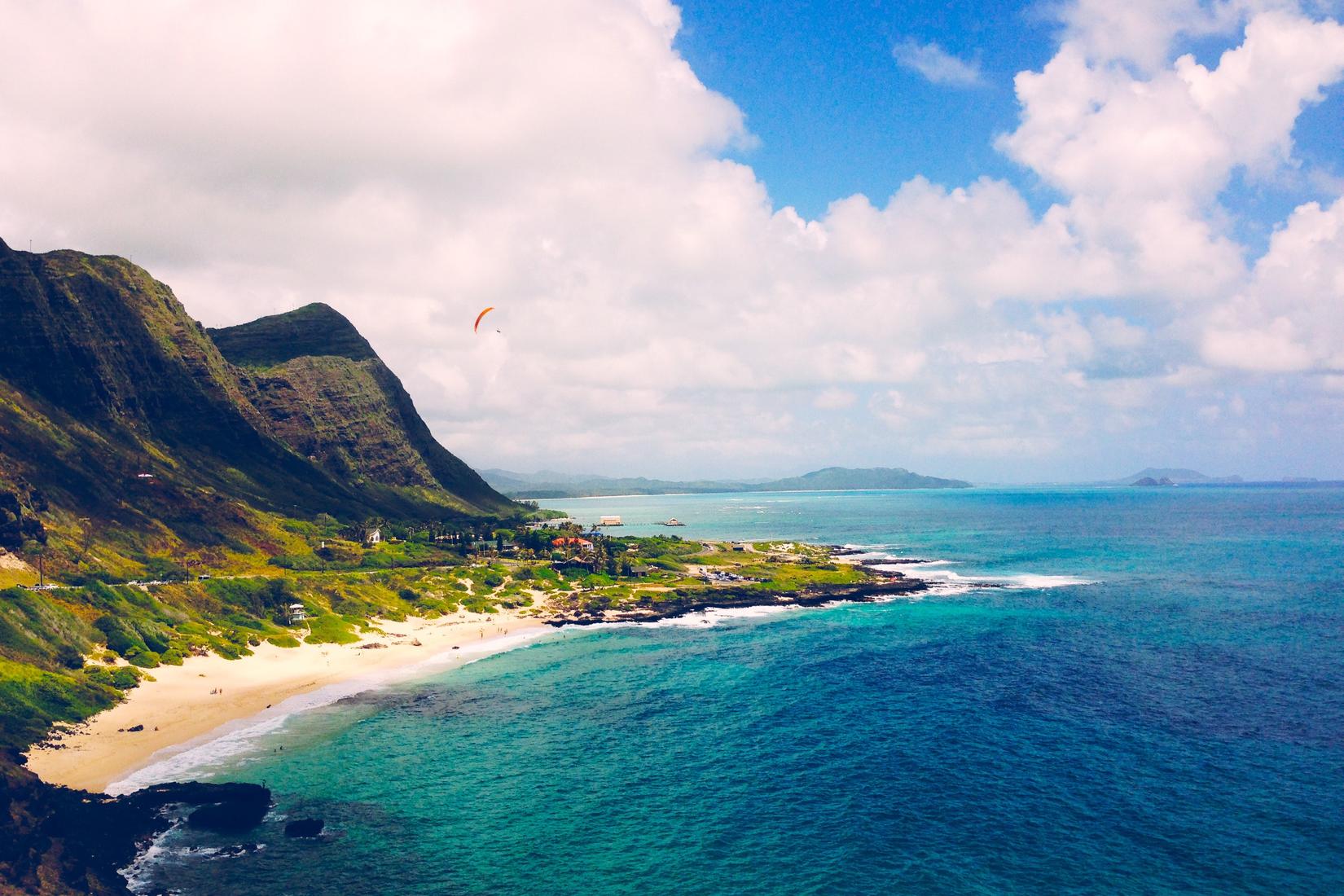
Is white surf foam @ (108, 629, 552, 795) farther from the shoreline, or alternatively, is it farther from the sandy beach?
the sandy beach

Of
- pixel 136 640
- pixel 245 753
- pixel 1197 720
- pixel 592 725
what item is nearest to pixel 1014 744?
pixel 1197 720

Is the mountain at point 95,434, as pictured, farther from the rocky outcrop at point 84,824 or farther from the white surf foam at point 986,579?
the white surf foam at point 986,579

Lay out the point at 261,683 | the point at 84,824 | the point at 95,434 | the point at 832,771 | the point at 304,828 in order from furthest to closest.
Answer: the point at 95,434 < the point at 261,683 < the point at 832,771 < the point at 304,828 < the point at 84,824

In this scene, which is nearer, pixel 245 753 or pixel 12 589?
pixel 245 753

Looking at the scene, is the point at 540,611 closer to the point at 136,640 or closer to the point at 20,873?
the point at 136,640

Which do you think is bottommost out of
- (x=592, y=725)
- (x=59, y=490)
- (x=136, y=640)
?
(x=592, y=725)

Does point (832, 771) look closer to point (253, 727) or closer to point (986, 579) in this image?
point (253, 727)

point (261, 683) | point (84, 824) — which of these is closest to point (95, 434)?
point (261, 683)
